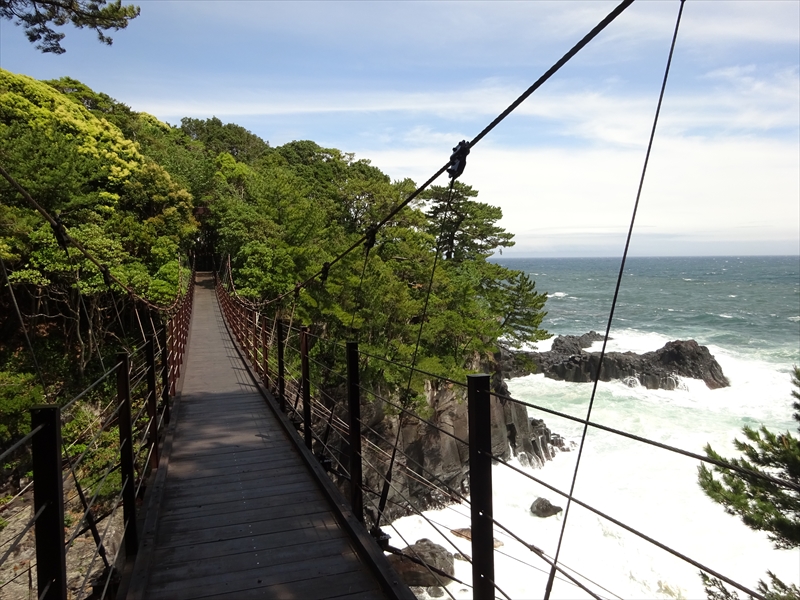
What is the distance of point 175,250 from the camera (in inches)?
628

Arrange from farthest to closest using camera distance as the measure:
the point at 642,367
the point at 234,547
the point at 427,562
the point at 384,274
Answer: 1. the point at 642,367
2. the point at 384,274
3. the point at 427,562
4. the point at 234,547

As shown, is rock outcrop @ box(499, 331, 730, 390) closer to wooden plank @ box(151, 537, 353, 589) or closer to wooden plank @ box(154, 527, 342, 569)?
wooden plank @ box(154, 527, 342, 569)

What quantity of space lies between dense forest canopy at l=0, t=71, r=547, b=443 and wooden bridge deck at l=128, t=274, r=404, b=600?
4319mm

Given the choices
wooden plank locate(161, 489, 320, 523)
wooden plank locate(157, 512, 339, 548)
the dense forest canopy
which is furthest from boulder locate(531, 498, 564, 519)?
wooden plank locate(157, 512, 339, 548)

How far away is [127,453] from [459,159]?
7.01 feet

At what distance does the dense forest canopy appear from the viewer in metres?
11.0

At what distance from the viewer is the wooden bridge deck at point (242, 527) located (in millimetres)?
2270

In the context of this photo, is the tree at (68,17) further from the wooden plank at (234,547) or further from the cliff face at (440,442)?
the cliff face at (440,442)

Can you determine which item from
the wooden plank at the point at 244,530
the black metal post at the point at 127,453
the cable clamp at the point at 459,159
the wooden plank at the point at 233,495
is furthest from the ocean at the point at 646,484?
the cable clamp at the point at 459,159

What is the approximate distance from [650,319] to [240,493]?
45154 mm

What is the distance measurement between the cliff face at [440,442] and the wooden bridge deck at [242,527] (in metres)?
7.71

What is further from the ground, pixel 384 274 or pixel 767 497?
pixel 384 274

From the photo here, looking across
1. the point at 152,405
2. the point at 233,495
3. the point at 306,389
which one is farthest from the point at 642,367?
the point at 152,405

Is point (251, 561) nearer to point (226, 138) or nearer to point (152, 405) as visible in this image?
point (152, 405)
